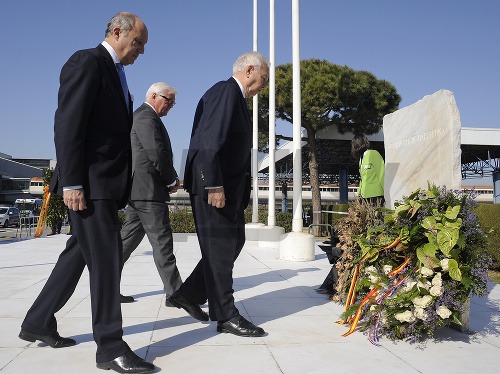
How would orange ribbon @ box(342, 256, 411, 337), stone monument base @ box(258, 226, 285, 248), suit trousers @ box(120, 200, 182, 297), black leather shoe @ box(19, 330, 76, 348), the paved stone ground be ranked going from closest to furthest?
the paved stone ground < black leather shoe @ box(19, 330, 76, 348) < orange ribbon @ box(342, 256, 411, 337) < suit trousers @ box(120, 200, 182, 297) < stone monument base @ box(258, 226, 285, 248)

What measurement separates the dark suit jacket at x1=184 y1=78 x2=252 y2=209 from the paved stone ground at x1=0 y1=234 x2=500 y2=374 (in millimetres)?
Answer: 986

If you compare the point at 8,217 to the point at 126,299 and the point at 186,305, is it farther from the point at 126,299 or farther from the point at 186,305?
the point at 186,305

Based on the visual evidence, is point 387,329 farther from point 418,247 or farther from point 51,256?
point 51,256

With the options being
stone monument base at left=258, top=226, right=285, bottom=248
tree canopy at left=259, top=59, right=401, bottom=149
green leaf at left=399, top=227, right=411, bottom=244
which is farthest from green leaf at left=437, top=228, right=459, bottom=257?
tree canopy at left=259, top=59, right=401, bottom=149

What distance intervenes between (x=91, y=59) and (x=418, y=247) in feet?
7.73

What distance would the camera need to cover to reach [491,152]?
89.4ft

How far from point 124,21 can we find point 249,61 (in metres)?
1.03

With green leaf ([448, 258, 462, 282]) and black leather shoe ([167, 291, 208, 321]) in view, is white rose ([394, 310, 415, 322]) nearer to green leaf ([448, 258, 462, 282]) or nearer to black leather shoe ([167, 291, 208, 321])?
green leaf ([448, 258, 462, 282])

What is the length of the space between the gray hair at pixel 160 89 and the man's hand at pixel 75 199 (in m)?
2.06

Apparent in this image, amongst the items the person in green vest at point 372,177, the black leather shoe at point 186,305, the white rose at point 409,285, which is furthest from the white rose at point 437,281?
the person in green vest at point 372,177

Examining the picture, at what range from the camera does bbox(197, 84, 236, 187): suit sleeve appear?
3.15 m

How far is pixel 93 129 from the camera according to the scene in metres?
2.60

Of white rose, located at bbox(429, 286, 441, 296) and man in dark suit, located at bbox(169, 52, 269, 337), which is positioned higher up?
man in dark suit, located at bbox(169, 52, 269, 337)

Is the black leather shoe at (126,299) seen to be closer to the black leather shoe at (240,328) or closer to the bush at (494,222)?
the black leather shoe at (240,328)
